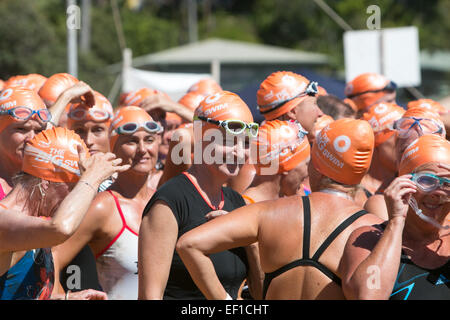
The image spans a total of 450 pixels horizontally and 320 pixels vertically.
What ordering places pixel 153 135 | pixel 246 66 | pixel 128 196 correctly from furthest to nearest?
pixel 246 66 < pixel 153 135 < pixel 128 196

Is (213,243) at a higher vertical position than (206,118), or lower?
lower

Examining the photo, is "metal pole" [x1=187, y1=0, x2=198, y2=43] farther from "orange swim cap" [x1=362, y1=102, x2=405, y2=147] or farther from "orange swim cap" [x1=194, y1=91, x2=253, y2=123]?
"orange swim cap" [x1=194, y1=91, x2=253, y2=123]

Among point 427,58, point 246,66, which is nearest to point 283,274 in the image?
point 246,66

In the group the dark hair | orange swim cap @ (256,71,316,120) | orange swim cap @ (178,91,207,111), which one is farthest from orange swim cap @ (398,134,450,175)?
orange swim cap @ (178,91,207,111)

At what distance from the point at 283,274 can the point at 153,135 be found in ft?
7.32

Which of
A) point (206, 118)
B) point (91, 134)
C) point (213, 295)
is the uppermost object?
point (206, 118)

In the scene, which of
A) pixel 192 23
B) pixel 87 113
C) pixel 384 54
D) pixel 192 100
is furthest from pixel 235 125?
pixel 192 23

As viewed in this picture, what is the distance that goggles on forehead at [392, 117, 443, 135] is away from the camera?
5084 millimetres

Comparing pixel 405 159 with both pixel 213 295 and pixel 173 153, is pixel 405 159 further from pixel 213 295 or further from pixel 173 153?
pixel 173 153

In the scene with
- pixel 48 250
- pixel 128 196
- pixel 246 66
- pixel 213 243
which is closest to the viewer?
pixel 213 243

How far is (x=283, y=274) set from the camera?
3.30 meters

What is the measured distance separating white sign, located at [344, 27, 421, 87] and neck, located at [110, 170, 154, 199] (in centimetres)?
625

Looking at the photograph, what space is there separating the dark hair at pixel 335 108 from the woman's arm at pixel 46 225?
12.7 feet

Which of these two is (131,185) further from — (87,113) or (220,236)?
(220,236)
